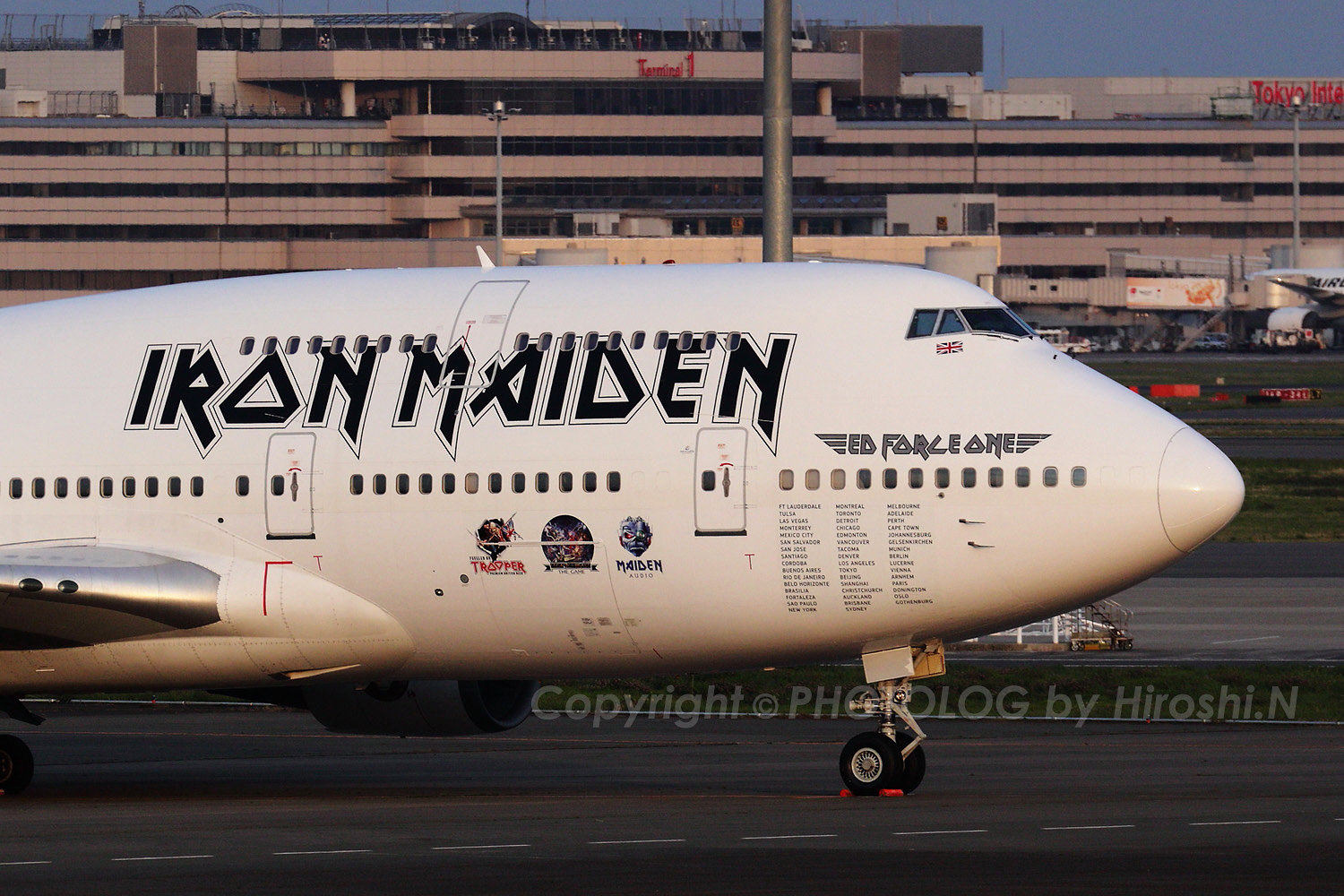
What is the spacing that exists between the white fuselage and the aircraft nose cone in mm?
28

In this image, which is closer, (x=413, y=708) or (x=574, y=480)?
(x=574, y=480)

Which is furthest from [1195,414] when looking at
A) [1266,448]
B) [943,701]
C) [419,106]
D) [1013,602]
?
[419,106]

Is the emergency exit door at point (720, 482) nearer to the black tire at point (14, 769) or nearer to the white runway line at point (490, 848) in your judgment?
the white runway line at point (490, 848)

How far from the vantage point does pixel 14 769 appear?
25.0 m

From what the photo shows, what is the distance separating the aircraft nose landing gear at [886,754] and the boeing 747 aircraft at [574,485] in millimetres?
34

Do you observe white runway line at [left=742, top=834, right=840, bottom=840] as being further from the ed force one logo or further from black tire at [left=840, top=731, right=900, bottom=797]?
the ed force one logo

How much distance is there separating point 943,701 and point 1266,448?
49775 millimetres

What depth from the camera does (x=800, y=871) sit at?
1808 cm

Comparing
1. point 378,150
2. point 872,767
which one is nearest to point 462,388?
point 872,767

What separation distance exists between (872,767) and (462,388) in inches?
241

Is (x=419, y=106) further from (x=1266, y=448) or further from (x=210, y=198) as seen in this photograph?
(x=1266, y=448)

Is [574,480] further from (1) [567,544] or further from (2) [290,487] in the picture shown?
(2) [290,487]

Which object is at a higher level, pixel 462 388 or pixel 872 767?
pixel 462 388

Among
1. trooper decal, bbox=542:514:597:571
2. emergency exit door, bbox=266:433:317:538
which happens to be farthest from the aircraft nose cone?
emergency exit door, bbox=266:433:317:538
